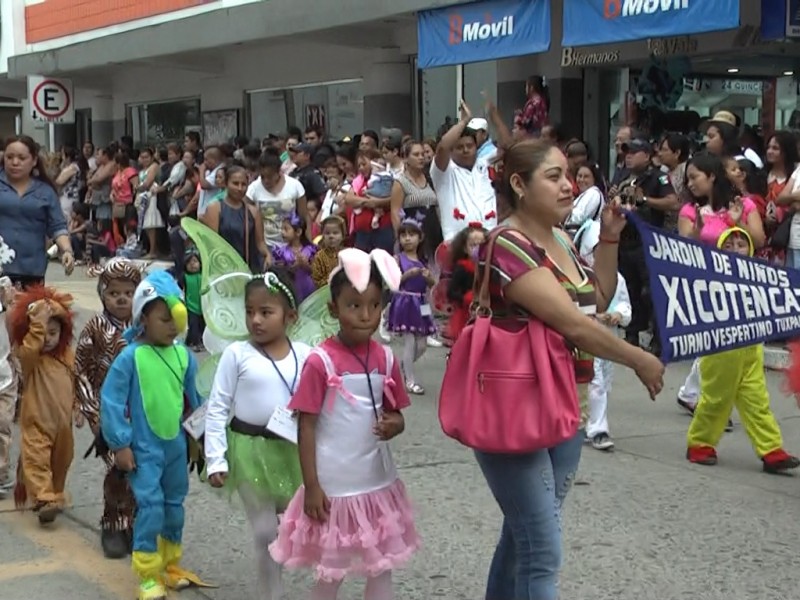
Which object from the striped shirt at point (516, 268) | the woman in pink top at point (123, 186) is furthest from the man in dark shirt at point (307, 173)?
the striped shirt at point (516, 268)

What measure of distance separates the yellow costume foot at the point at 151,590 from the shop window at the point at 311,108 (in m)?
14.1

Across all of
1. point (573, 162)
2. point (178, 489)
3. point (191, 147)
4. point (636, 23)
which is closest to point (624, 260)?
point (573, 162)

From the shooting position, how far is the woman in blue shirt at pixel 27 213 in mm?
6906

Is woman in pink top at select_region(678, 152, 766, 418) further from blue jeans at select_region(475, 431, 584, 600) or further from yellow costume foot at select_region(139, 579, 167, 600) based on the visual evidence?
yellow costume foot at select_region(139, 579, 167, 600)

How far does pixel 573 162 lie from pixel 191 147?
9.07 metres

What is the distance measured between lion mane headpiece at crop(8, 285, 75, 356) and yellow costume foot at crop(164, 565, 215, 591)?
164 cm

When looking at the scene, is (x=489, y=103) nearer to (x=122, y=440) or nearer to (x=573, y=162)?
(x=573, y=162)

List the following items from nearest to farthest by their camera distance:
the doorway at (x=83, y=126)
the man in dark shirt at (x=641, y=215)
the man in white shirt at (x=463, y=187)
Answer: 1. the man in white shirt at (x=463, y=187)
2. the man in dark shirt at (x=641, y=215)
3. the doorway at (x=83, y=126)

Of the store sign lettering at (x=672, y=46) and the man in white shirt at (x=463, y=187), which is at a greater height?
the store sign lettering at (x=672, y=46)

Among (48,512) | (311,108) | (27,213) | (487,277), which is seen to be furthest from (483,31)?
(487,277)

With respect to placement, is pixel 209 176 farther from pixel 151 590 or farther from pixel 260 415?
pixel 260 415

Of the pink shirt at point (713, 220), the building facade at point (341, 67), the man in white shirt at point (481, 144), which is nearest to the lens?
the pink shirt at point (713, 220)

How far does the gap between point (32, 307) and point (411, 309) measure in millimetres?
3577

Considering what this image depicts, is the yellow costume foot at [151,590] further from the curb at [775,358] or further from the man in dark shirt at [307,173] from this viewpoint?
the man in dark shirt at [307,173]
